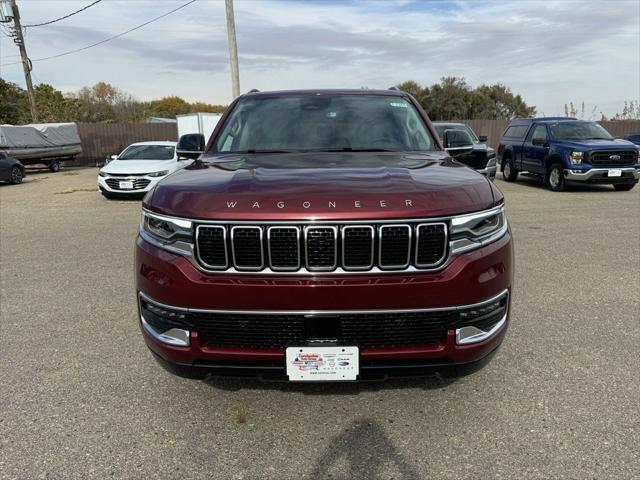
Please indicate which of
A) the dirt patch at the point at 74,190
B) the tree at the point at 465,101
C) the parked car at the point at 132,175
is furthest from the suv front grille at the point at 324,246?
the tree at the point at 465,101

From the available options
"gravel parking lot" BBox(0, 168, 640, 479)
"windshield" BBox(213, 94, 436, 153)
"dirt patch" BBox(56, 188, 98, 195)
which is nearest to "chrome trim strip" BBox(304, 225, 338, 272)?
"gravel parking lot" BBox(0, 168, 640, 479)

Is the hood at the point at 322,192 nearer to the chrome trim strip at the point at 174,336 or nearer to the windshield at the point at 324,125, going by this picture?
the chrome trim strip at the point at 174,336

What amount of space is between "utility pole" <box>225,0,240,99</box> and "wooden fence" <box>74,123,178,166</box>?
16.2m

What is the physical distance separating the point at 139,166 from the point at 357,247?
12.0 m

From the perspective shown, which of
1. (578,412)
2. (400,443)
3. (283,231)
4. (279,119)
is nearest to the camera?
(283,231)

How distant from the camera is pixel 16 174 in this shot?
760 inches

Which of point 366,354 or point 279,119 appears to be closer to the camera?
point 366,354

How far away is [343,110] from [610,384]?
265 centimetres

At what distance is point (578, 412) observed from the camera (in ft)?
9.30

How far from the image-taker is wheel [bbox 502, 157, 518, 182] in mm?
15930

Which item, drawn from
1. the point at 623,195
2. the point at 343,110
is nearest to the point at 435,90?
the point at 623,195

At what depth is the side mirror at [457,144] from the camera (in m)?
3.96

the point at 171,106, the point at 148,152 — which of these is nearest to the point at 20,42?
the point at 148,152

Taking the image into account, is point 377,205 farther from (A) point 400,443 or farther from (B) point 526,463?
(B) point 526,463
